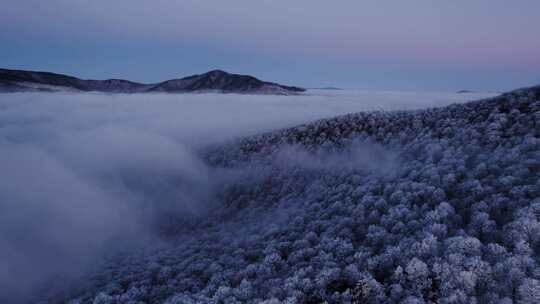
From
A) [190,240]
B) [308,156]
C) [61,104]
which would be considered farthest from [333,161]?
[61,104]

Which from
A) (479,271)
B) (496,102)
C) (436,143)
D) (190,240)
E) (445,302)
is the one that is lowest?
(190,240)

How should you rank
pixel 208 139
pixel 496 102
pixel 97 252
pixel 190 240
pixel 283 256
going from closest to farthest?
pixel 283 256 → pixel 190 240 → pixel 97 252 → pixel 496 102 → pixel 208 139

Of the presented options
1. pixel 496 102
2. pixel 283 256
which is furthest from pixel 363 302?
pixel 496 102

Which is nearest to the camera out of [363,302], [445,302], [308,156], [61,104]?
[445,302]

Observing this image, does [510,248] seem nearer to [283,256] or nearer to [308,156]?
[283,256]

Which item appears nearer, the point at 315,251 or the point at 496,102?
the point at 315,251

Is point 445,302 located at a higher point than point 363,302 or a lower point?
higher
